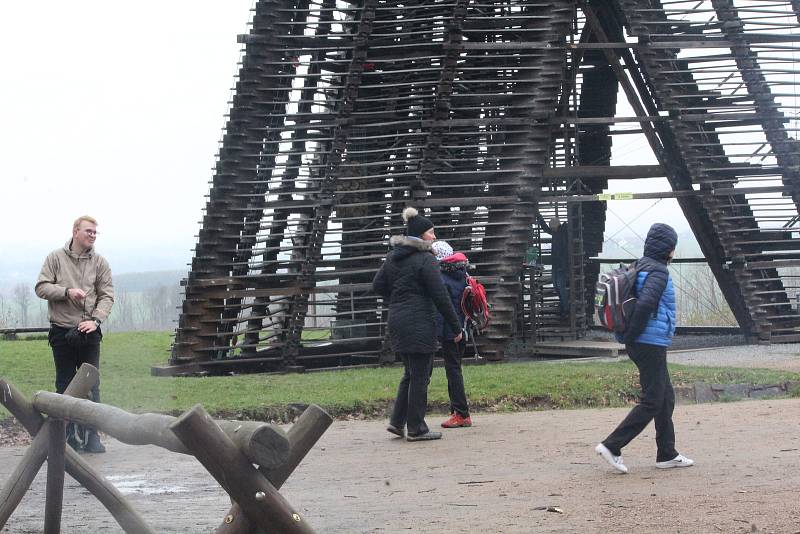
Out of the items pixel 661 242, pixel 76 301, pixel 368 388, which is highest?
pixel 661 242

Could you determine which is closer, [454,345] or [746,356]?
[454,345]

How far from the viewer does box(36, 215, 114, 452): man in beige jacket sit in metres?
12.0

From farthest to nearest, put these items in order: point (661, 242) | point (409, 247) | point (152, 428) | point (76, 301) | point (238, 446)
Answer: point (409, 247), point (76, 301), point (661, 242), point (152, 428), point (238, 446)

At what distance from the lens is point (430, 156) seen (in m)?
21.8

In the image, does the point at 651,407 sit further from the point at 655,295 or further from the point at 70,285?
the point at 70,285

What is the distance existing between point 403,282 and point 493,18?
1029cm

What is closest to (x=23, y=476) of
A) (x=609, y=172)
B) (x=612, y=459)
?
(x=612, y=459)

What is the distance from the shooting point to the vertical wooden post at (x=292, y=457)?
5859 mm

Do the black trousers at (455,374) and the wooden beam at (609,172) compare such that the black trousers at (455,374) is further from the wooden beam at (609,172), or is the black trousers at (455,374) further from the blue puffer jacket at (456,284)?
the wooden beam at (609,172)

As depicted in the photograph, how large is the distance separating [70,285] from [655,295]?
5.65 meters

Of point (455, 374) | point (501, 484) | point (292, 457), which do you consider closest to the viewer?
point (292, 457)

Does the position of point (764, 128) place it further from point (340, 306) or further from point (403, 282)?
point (403, 282)

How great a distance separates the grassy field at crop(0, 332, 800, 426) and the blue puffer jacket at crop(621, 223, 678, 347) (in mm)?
5312

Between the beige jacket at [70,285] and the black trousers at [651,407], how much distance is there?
5.12 m
